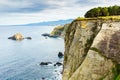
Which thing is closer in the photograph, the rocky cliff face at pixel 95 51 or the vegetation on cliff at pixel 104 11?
the rocky cliff face at pixel 95 51

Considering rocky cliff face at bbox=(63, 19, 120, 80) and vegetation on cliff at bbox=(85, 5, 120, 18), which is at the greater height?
vegetation on cliff at bbox=(85, 5, 120, 18)

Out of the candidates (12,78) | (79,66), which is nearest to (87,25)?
(79,66)

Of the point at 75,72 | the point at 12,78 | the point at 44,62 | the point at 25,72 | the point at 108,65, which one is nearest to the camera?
the point at 108,65

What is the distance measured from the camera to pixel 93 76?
44531 millimetres

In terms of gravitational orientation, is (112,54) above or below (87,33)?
below

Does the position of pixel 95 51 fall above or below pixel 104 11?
below

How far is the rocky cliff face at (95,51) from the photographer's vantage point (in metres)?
43.9

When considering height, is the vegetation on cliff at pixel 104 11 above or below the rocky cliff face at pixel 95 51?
above

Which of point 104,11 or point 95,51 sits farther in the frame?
point 104,11

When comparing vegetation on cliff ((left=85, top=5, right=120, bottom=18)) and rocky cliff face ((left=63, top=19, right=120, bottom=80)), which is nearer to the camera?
rocky cliff face ((left=63, top=19, right=120, bottom=80))

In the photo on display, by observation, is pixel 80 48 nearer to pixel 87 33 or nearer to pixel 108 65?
pixel 87 33

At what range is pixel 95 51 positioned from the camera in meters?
44.9

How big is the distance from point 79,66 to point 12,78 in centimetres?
5511

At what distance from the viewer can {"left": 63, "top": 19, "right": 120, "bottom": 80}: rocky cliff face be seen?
4394 centimetres
